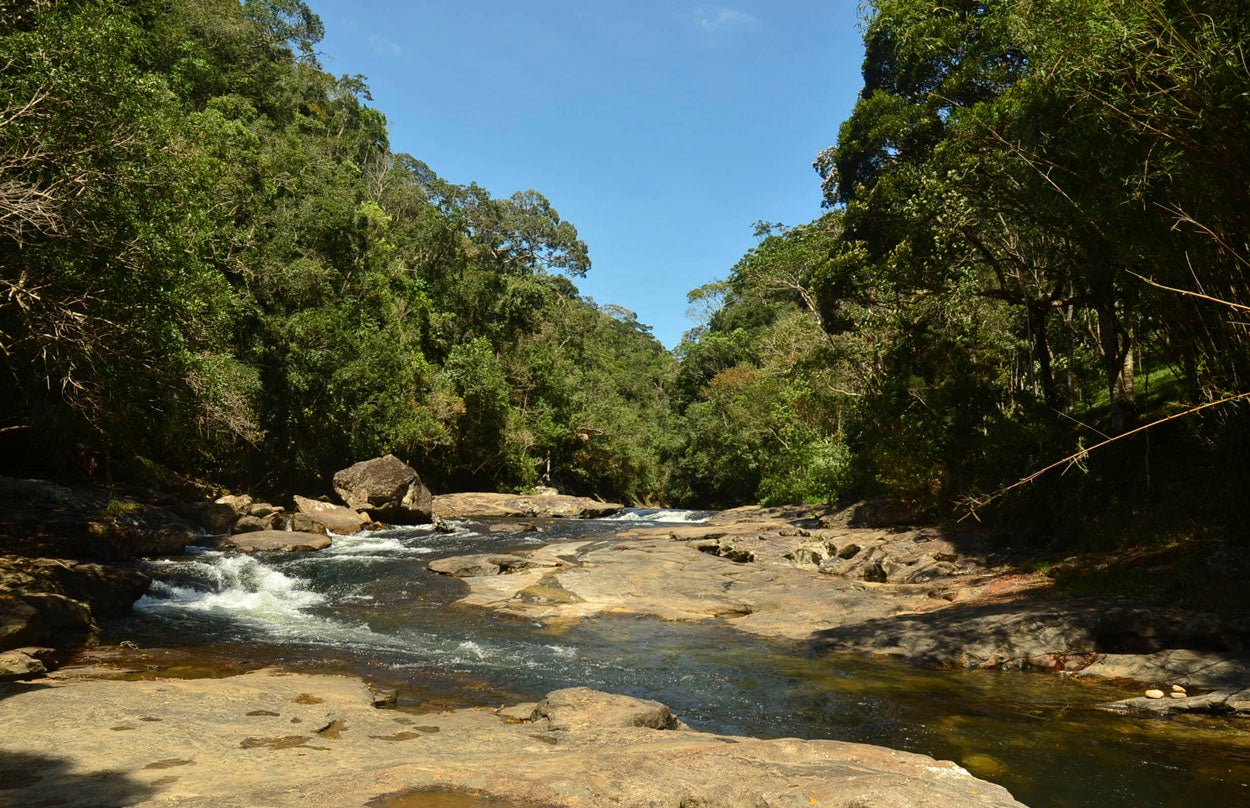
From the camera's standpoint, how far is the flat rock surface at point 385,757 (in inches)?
166

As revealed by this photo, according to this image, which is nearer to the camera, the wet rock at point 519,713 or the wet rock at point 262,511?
the wet rock at point 519,713

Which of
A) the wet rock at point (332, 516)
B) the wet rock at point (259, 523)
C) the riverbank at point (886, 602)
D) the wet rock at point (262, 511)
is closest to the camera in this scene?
the riverbank at point (886, 602)

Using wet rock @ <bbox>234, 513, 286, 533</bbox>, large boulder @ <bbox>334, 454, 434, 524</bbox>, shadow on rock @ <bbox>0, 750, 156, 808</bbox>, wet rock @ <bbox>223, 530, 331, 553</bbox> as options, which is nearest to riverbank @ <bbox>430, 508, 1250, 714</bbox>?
wet rock @ <bbox>223, 530, 331, 553</bbox>

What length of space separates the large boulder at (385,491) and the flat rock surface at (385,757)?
18788mm

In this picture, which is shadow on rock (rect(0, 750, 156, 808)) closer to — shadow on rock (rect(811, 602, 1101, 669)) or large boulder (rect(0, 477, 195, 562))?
shadow on rock (rect(811, 602, 1101, 669))

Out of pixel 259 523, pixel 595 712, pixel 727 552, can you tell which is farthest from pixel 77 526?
pixel 727 552

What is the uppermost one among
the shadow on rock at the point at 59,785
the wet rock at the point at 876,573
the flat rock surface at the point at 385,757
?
the shadow on rock at the point at 59,785

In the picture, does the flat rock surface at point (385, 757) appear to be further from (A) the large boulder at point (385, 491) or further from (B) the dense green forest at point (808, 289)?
(A) the large boulder at point (385, 491)

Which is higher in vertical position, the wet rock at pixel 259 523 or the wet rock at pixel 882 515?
the wet rock at pixel 259 523

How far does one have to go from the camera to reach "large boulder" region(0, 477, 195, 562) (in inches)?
488

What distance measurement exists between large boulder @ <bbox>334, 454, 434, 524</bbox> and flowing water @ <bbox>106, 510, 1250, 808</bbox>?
10.8 m

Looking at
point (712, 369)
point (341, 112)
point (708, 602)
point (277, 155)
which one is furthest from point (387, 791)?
point (341, 112)

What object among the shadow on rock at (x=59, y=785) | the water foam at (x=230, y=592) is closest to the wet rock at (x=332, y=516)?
the water foam at (x=230, y=592)

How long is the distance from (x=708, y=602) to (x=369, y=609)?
18.4 feet
